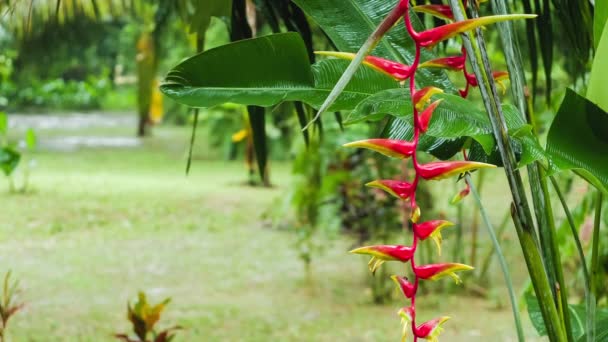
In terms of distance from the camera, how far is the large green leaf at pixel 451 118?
0.44 m

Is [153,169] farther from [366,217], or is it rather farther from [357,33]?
[357,33]

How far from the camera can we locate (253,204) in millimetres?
4809

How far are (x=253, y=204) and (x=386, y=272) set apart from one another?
209 cm

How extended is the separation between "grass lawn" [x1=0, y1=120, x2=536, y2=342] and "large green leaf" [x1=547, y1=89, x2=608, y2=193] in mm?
1959

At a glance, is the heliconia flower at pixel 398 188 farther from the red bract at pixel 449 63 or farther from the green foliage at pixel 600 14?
the green foliage at pixel 600 14

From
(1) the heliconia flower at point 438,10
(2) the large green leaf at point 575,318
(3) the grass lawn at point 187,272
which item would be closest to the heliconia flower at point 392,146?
(1) the heliconia flower at point 438,10

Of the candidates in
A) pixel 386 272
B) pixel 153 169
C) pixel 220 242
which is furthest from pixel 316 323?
pixel 153 169

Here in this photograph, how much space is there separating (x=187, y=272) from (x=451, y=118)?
9.33 feet

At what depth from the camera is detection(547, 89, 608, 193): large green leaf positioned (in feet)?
1.43

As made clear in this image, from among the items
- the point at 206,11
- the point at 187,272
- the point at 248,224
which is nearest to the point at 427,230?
the point at 206,11

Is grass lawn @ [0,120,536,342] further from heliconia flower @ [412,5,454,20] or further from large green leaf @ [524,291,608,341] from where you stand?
heliconia flower @ [412,5,454,20]

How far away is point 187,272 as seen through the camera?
10.5 feet

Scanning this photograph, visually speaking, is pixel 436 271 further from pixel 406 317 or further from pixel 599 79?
pixel 599 79

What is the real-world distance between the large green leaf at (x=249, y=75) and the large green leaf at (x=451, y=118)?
0.06 m
